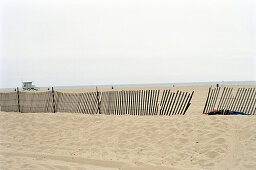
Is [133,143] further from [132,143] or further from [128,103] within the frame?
[128,103]

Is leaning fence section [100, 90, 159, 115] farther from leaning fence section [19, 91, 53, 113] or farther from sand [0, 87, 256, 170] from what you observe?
leaning fence section [19, 91, 53, 113]

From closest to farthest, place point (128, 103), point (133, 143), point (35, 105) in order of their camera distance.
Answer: point (133, 143) < point (128, 103) < point (35, 105)

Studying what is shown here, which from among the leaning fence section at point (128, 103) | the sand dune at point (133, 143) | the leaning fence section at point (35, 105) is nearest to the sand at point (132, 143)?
the sand dune at point (133, 143)

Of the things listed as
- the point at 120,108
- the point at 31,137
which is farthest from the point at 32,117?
the point at 120,108

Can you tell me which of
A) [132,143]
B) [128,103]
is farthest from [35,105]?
[132,143]

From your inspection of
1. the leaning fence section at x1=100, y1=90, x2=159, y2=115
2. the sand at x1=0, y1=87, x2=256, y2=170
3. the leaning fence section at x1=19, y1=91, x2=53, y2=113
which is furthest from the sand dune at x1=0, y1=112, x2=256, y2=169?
the leaning fence section at x1=19, y1=91, x2=53, y2=113

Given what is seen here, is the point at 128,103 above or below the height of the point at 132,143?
above

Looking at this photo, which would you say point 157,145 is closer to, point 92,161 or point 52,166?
point 92,161

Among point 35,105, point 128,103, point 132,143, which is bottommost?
point 35,105

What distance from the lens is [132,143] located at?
6.71 m

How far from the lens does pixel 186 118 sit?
8.18 m

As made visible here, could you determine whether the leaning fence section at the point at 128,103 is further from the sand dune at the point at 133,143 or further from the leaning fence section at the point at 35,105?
the leaning fence section at the point at 35,105

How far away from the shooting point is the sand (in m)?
5.25

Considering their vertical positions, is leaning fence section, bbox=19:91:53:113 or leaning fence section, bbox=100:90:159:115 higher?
leaning fence section, bbox=100:90:159:115
